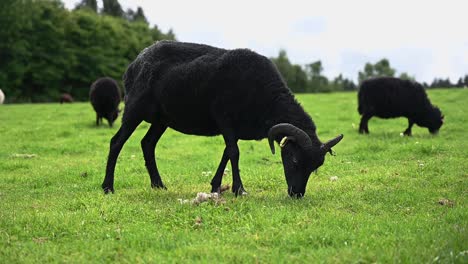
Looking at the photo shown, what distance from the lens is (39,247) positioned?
5984mm

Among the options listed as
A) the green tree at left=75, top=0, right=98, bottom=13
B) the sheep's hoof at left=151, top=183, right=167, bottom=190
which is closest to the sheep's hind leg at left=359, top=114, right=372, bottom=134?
the sheep's hoof at left=151, top=183, right=167, bottom=190

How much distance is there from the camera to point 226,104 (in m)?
8.82

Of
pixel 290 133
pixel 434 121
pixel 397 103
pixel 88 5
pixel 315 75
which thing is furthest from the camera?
pixel 315 75

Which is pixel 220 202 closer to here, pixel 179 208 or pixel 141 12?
pixel 179 208

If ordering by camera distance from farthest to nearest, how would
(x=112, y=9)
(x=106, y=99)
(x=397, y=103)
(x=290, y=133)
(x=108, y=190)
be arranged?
1. (x=112, y=9)
2. (x=106, y=99)
3. (x=397, y=103)
4. (x=108, y=190)
5. (x=290, y=133)

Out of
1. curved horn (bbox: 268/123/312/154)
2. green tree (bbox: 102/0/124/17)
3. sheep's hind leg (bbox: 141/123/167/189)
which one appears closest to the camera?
curved horn (bbox: 268/123/312/154)

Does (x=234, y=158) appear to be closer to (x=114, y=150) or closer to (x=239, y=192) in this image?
(x=239, y=192)

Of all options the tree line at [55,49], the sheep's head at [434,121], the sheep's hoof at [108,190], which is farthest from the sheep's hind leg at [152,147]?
the tree line at [55,49]

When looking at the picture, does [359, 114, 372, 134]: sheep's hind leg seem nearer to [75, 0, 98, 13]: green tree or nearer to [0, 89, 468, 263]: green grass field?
[0, 89, 468, 263]: green grass field

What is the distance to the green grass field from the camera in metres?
5.62

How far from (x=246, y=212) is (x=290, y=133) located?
165cm

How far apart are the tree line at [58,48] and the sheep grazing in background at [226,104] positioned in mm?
55512

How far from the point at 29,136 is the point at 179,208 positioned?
47.9ft

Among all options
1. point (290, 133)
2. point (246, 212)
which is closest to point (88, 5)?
point (290, 133)
